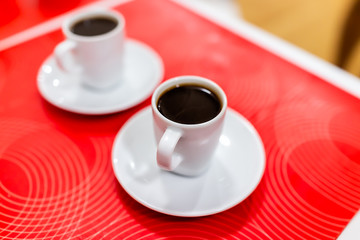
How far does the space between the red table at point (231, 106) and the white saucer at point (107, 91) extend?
0.10 ft

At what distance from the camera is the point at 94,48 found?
849 millimetres

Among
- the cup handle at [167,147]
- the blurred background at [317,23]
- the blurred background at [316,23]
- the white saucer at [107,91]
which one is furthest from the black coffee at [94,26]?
the blurred background at [317,23]

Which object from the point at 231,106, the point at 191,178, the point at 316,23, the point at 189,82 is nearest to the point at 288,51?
the point at 231,106

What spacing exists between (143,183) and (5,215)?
0.26 m

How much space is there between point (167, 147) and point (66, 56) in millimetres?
414

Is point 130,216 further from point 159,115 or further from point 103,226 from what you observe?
point 159,115

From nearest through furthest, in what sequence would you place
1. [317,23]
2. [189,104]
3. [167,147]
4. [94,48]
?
[167,147] → [189,104] → [94,48] → [317,23]

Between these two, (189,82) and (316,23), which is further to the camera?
(316,23)

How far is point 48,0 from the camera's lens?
4.19 ft

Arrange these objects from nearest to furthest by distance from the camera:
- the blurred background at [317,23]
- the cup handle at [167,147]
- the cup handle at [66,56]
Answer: the cup handle at [167,147]
the cup handle at [66,56]
the blurred background at [317,23]

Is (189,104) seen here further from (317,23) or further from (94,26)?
(317,23)

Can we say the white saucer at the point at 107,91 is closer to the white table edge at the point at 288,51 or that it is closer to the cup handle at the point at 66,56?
the cup handle at the point at 66,56

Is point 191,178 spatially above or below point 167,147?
below

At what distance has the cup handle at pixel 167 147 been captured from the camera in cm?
59
